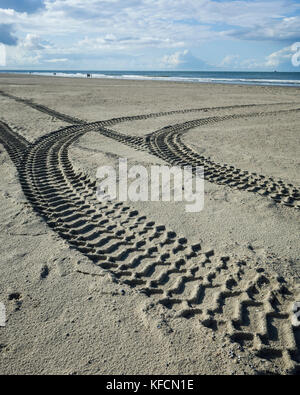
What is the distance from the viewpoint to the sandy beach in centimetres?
230

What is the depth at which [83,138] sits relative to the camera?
8.91 m

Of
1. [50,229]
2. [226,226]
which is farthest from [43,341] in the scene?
[226,226]

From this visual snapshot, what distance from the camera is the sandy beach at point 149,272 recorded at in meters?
2.30

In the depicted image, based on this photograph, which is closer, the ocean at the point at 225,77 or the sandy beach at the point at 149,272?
the sandy beach at the point at 149,272

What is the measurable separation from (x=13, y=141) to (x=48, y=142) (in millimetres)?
1059

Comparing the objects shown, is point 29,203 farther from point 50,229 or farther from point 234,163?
point 234,163

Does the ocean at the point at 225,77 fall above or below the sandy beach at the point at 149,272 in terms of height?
above

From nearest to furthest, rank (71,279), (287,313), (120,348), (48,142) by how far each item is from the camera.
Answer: (120,348) < (287,313) < (71,279) < (48,142)

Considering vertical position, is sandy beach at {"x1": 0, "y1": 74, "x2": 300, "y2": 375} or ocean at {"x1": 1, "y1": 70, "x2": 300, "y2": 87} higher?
ocean at {"x1": 1, "y1": 70, "x2": 300, "y2": 87}

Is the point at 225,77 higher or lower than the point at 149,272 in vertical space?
higher

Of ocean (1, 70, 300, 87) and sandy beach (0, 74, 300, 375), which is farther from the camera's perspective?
ocean (1, 70, 300, 87)

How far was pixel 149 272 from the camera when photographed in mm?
3229

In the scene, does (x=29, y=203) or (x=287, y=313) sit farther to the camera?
(x=29, y=203)

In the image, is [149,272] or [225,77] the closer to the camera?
[149,272]
